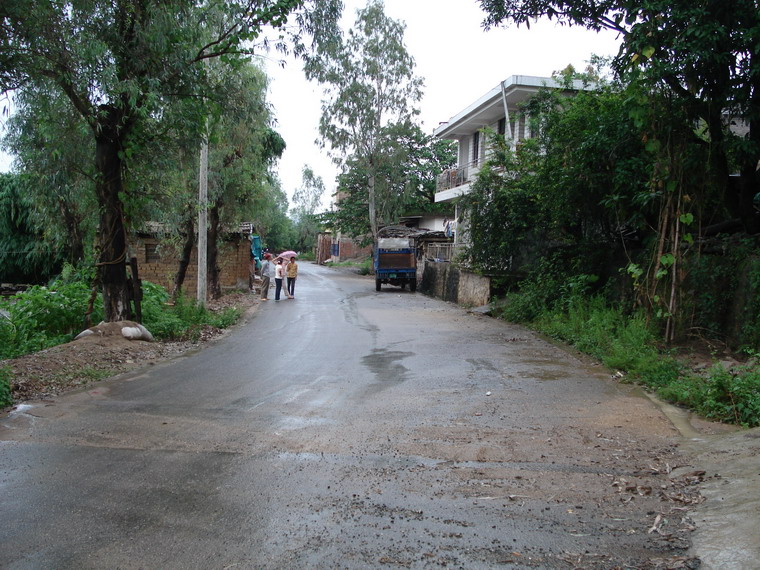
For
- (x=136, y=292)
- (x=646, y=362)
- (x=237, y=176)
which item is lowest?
(x=646, y=362)

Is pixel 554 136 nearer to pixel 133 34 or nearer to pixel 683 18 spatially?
pixel 683 18

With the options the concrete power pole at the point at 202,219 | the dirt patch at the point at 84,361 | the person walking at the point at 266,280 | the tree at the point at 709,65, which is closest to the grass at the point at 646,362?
the tree at the point at 709,65

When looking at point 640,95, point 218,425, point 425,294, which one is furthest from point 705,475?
point 425,294

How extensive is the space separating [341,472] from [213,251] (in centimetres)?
2034

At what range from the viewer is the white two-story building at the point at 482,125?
23828 millimetres

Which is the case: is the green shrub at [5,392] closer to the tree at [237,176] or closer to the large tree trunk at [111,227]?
the large tree trunk at [111,227]

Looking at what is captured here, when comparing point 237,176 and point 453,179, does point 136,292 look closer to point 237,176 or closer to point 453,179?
point 237,176

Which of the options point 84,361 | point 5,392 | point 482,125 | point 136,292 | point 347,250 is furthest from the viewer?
point 347,250

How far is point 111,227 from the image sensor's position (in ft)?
40.8

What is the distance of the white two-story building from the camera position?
23.8m

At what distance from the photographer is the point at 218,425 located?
6.70 metres

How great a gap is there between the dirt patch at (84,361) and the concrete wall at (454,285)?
433 inches

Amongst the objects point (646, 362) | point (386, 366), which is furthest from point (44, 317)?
point (646, 362)

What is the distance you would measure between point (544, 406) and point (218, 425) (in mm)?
3877
